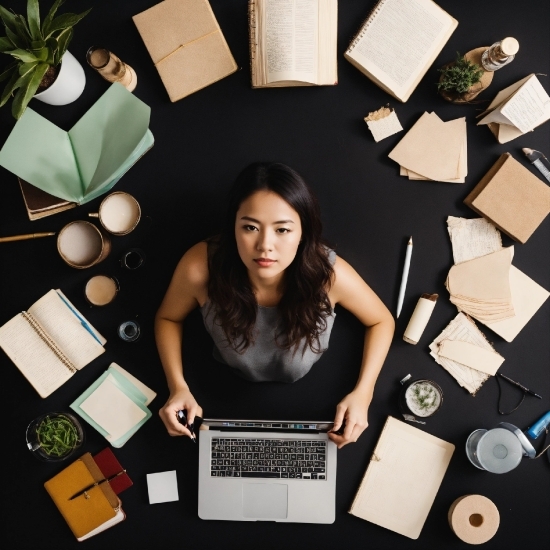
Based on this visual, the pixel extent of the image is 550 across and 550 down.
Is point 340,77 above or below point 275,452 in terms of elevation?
above

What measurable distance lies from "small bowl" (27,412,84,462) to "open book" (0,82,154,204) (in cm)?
68

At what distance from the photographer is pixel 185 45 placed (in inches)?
63.7

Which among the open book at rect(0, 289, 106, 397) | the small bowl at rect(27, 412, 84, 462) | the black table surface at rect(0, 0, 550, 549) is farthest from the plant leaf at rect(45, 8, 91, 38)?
the small bowl at rect(27, 412, 84, 462)

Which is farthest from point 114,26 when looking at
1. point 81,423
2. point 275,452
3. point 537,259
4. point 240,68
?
point 537,259

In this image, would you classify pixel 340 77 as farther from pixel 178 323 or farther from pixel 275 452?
pixel 275 452

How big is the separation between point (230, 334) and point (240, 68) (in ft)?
2.78

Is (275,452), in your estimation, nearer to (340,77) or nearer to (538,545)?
(538,545)

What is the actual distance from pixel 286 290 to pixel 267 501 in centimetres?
66

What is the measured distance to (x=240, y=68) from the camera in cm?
164

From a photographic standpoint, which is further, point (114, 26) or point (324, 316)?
point (114, 26)

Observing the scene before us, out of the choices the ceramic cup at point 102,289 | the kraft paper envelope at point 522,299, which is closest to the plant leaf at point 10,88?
the ceramic cup at point 102,289

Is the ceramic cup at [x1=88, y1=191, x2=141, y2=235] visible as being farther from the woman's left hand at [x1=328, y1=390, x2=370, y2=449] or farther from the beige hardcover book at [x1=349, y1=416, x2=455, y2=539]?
the beige hardcover book at [x1=349, y1=416, x2=455, y2=539]

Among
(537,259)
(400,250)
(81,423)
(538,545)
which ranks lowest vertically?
(538,545)

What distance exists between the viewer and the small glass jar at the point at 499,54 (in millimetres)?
1479
